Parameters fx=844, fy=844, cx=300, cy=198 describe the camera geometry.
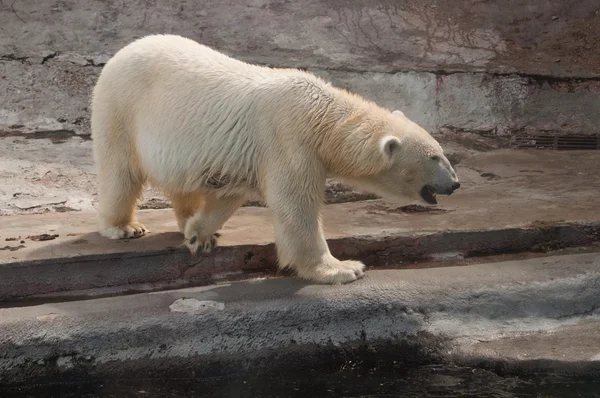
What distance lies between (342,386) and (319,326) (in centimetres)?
36

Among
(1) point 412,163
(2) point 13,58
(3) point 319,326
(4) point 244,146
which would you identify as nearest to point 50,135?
(2) point 13,58

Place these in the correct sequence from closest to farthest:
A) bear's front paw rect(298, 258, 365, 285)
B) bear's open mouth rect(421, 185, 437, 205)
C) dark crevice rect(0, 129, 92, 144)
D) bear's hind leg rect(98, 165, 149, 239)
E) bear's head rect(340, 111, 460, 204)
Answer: bear's front paw rect(298, 258, 365, 285) < bear's head rect(340, 111, 460, 204) < bear's open mouth rect(421, 185, 437, 205) < bear's hind leg rect(98, 165, 149, 239) < dark crevice rect(0, 129, 92, 144)

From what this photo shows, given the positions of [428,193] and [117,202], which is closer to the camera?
[428,193]

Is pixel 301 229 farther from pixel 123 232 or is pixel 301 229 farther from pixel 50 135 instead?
pixel 50 135

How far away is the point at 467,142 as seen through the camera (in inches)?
313

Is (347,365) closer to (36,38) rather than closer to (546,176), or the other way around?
(546,176)

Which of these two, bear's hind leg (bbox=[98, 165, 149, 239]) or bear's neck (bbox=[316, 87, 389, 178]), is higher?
bear's neck (bbox=[316, 87, 389, 178])

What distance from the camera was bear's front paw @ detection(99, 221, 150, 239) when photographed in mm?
5113

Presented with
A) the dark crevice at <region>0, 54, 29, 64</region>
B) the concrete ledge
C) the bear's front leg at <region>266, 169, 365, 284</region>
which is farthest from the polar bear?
the dark crevice at <region>0, 54, 29, 64</region>

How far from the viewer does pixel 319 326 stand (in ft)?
14.3

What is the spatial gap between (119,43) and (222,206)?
13.0ft

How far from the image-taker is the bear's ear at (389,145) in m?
4.62

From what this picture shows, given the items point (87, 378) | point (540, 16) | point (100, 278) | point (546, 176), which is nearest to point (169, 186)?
point (100, 278)

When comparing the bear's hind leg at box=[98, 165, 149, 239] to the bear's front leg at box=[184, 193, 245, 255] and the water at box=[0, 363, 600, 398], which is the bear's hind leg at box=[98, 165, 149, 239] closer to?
the bear's front leg at box=[184, 193, 245, 255]
